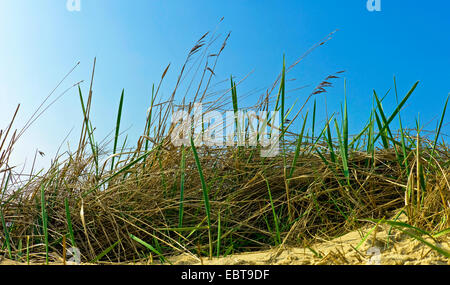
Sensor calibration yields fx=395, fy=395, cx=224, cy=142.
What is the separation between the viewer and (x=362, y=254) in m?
1.15

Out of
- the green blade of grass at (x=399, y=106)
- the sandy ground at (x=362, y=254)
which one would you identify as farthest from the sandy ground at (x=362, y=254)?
the green blade of grass at (x=399, y=106)

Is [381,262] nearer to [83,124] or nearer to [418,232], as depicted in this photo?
[418,232]

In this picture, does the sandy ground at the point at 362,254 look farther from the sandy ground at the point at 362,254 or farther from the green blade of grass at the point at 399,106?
the green blade of grass at the point at 399,106

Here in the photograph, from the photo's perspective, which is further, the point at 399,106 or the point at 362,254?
the point at 399,106

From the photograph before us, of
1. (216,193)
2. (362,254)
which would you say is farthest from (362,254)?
(216,193)

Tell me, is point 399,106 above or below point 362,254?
above

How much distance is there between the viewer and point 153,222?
68.3 inches

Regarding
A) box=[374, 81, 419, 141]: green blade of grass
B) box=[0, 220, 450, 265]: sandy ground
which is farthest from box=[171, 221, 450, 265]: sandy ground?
box=[374, 81, 419, 141]: green blade of grass

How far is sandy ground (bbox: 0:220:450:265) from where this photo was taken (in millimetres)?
1088

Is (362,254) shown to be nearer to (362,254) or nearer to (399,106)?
(362,254)

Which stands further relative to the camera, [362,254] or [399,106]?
[399,106]

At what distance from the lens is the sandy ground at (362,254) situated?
1088 mm
